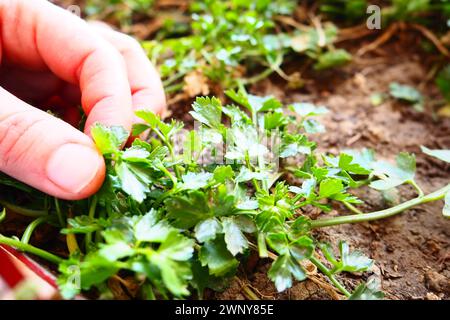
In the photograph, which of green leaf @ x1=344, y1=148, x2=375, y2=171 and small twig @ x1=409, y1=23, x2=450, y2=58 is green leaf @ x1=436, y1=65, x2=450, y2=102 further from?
green leaf @ x1=344, y1=148, x2=375, y2=171

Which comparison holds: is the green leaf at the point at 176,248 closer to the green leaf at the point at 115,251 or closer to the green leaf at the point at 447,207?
the green leaf at the point at 115,251

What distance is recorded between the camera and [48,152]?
81 centimetres

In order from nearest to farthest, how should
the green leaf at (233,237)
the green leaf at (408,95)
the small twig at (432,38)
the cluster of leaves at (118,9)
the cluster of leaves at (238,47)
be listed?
the green leaf at (233,237) < the cluster of leaves at (238,47) < the green leaf at (408,95) < the small twig at (432,38) < the cluster of leaves at (118,9)

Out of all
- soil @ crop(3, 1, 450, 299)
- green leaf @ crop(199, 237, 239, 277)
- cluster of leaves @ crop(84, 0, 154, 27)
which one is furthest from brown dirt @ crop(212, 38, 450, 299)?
cluster of leaves @ crop(84, 0, 154, 27)

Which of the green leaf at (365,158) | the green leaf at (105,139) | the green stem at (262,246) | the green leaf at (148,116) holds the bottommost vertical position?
the green leaf at (365,158)

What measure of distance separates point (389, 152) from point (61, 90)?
96cm

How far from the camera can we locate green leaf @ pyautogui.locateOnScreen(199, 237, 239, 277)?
Answer: 85 cm

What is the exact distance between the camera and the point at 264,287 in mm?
980

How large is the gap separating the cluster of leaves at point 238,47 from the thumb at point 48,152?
25.4 inches

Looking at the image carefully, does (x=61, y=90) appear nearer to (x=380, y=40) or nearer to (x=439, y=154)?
(x=439, y=154)

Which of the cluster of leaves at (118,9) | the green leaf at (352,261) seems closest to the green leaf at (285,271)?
the green leaf at (352,261)

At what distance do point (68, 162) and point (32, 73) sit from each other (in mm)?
537

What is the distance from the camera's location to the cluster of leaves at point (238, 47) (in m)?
1.47
